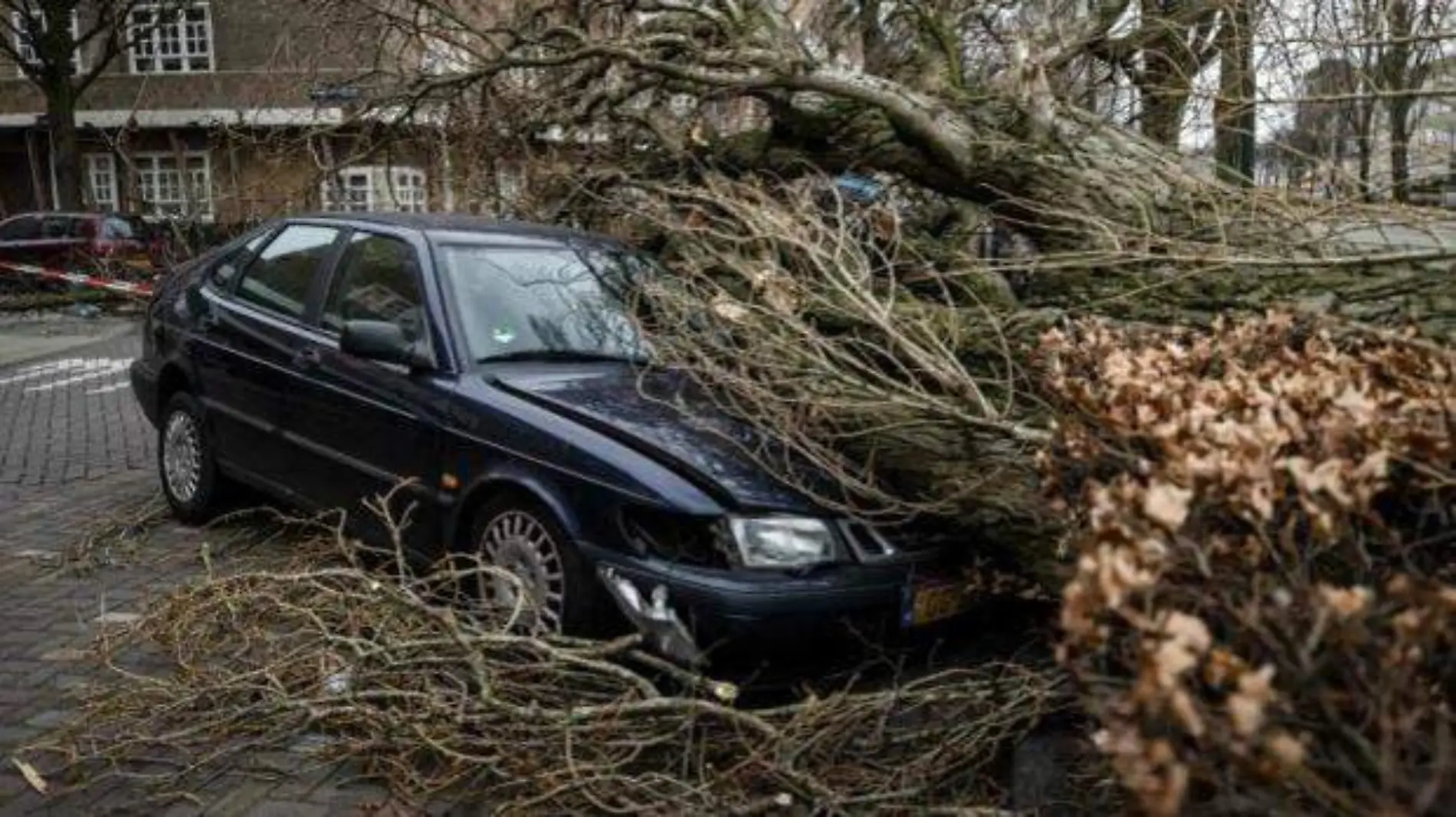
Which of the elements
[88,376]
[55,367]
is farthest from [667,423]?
[55,367]

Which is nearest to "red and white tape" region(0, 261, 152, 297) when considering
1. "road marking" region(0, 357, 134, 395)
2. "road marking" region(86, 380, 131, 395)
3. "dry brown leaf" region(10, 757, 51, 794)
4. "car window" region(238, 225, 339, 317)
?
"road marking" region(0, 357, 134, 395)

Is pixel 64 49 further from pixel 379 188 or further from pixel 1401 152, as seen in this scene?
pixel 1401 152

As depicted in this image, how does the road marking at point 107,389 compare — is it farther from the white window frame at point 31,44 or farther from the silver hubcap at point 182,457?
the white window frame at point 31,44

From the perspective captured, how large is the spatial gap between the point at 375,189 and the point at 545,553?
6.18 metres

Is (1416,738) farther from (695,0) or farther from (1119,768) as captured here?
(695,0)

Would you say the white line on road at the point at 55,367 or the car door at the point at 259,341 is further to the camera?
the white line on road at the point at 55,367

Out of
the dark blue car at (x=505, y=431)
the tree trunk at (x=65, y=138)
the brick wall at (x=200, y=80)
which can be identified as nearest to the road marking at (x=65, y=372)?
the dark blue car at (x=505, y=431)

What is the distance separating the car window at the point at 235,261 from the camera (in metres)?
6.27

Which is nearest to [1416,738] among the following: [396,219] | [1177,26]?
[396,219]

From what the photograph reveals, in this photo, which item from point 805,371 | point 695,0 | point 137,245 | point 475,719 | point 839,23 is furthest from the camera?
point 137,245

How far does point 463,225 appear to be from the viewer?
5.49 metres

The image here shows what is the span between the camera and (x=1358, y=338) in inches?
141

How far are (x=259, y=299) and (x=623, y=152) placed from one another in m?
2.31

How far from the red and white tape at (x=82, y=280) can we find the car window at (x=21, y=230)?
1.88ft
